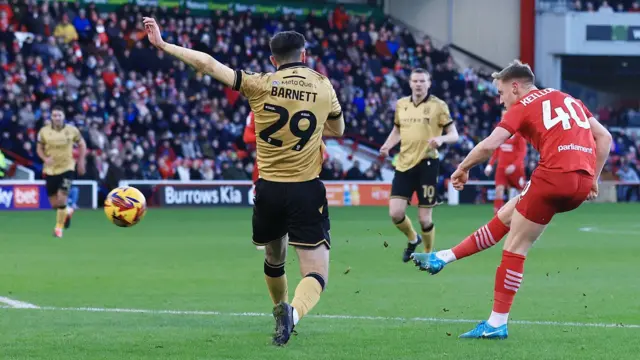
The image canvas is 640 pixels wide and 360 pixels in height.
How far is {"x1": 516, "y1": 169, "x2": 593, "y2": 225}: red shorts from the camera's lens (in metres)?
8.76

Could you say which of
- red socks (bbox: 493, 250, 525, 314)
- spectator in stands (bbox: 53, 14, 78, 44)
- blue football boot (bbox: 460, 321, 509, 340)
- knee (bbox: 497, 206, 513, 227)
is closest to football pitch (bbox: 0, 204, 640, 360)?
blue football boot (bbox: 460, 321, 509, 340)

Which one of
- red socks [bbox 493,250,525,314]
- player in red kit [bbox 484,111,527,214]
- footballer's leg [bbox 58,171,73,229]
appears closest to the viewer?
red socks [bbox 493,250,525,314]

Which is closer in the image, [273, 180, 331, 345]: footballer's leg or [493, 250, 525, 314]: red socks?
[273, 180, 331, 345]: footballer's leg

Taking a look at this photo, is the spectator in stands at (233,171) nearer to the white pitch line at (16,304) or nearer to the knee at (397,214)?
the knee at (397,214)

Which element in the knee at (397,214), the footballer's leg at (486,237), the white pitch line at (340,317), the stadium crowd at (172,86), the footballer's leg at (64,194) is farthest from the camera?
the stadium crowd at (172,86)

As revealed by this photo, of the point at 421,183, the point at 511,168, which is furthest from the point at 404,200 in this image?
the point at 511,168

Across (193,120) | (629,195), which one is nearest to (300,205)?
(193,120)

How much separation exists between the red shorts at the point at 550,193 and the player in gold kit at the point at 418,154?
7572 mm

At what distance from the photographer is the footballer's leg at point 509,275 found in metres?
8.83

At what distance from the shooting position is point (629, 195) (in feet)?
138

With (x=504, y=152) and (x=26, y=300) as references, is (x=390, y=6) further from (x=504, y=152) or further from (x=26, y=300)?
(x=26, y=300)

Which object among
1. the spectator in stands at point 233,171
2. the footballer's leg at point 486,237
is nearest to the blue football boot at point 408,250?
the footballer's leg at point 486,237

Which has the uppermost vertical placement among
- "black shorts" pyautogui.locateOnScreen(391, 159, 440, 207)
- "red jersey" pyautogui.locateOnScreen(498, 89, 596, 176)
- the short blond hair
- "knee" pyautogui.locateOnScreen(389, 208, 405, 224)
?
the short blond hair

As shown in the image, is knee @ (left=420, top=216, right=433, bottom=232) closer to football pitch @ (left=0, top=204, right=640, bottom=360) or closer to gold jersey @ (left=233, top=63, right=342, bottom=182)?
football pitch @ (left=0, top=204, right=640, bottom=360)
